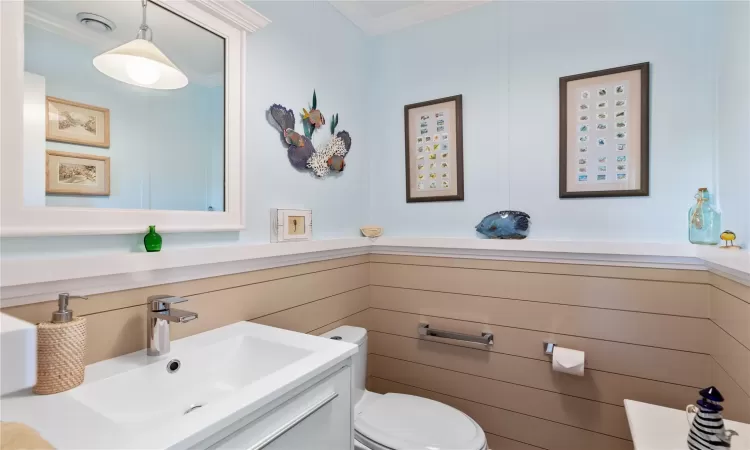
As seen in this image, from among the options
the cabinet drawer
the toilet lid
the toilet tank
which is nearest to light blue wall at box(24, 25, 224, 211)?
the cabinet drawer

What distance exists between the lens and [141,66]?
3.43 ft

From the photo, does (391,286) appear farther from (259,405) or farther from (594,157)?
(259,405)

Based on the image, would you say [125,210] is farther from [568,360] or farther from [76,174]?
[568,360]

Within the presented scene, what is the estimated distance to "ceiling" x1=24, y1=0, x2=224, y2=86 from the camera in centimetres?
88

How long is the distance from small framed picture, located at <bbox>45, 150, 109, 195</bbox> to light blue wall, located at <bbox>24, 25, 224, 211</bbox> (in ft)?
0.05

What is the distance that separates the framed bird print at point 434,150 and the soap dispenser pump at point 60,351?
1500 millimetres

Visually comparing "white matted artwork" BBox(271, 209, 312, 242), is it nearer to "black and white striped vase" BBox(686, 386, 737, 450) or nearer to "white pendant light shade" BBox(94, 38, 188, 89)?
"white pendant light shade" BBox(94, 38, 188, 89)

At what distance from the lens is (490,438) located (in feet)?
5.68

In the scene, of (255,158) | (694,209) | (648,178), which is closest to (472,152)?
(648,178)

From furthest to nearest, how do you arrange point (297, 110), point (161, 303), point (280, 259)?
1. point (297, 110)
2. point (280, 259)
3. point (161, 303)

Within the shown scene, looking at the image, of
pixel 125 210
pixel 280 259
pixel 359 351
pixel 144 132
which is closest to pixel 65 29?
pixel 144 132

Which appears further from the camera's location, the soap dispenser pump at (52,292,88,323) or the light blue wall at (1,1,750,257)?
the light blue wall at (1,1,750,257)

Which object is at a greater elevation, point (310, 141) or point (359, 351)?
point (310, 141)

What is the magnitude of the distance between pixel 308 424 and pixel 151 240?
67 cm
